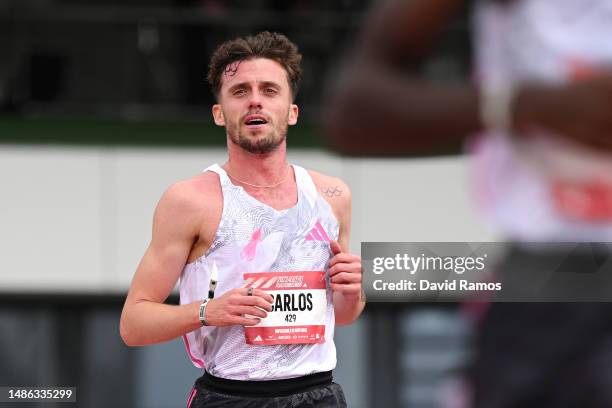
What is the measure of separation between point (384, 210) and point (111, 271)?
1902mm

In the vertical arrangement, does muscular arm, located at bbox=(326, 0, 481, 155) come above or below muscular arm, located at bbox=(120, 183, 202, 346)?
below

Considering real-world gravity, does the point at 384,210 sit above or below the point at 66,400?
above

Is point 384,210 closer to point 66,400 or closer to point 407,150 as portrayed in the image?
point 66,400

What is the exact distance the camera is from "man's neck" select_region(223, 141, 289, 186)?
13.3 ft

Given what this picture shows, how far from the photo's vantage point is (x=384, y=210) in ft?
30.0

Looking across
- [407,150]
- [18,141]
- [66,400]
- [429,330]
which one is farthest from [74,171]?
[407,150]

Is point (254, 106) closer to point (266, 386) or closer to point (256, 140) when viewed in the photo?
point (256, 140)

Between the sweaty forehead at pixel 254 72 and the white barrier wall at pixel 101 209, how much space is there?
495 centimetres

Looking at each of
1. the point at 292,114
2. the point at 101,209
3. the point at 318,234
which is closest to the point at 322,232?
the point at 318,234

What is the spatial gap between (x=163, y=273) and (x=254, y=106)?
56cm

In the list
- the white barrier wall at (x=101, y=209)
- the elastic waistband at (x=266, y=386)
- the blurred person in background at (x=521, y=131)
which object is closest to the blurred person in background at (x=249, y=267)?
the elastic waistband at (x=266, y=386)

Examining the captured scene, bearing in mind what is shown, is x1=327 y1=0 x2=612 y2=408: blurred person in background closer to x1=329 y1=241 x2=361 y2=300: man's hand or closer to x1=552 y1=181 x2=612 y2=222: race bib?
x1=552 y1=181 x2=612 y2=222: race bib

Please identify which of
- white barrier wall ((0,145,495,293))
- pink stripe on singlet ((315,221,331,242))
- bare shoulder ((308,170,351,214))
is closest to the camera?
pink stripe on singlet ((315,221,331,242))

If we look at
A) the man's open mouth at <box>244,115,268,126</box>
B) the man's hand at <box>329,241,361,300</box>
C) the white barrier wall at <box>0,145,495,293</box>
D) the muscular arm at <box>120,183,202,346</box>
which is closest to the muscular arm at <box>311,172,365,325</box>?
the man's hand at <box>329,241,361,300</box>
